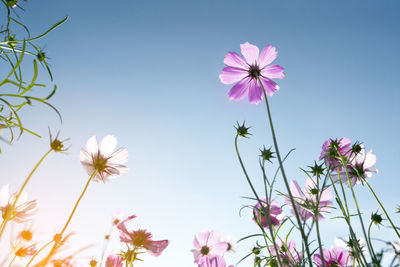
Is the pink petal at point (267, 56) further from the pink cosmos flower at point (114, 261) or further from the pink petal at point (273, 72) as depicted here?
the pink cosmos flower at point (114, 261)

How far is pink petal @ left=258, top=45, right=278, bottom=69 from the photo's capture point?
1.05 metres

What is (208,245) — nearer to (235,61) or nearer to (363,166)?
(363,166)

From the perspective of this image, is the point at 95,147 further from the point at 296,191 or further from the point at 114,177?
the point at 296,191

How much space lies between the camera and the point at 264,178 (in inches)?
26.2

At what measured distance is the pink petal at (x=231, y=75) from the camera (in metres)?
1.10

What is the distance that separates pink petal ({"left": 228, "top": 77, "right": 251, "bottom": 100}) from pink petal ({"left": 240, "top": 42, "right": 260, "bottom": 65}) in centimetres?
7

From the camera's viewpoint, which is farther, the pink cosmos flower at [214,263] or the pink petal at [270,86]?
the pink petal at [270,86]

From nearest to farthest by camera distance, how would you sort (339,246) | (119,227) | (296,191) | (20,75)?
(20,75) < (119,227) < (296,191) < (339,246)

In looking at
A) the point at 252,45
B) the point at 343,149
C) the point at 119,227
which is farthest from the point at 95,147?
the point at 343,149

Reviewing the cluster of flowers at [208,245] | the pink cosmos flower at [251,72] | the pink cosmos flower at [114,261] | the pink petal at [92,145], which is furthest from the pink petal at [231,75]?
the cluster of flowers at [208,245]

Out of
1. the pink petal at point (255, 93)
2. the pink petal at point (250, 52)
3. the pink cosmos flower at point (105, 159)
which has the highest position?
the pink petal at point (250, 52)

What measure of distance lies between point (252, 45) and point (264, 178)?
597 mm

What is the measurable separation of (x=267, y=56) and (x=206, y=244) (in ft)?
3.97

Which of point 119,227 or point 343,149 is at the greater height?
point 343,149
